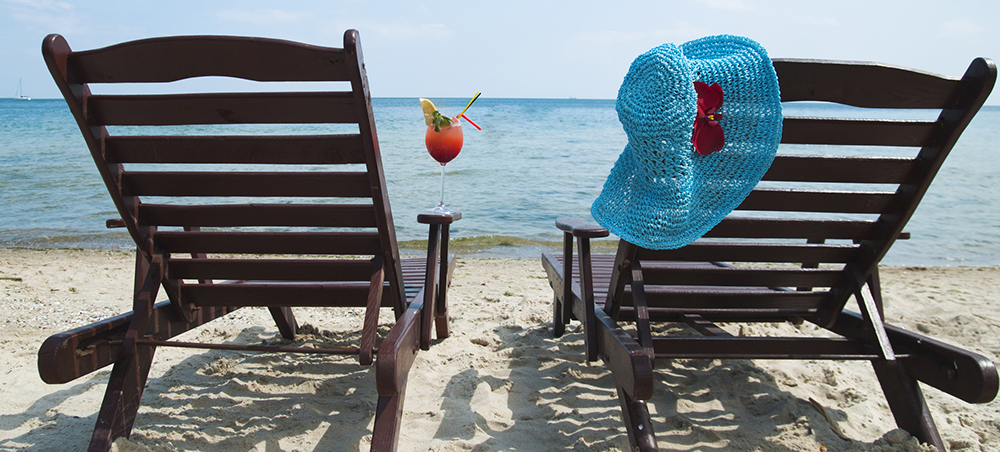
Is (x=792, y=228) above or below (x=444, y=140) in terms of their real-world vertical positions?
below

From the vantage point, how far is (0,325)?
3.47 meters

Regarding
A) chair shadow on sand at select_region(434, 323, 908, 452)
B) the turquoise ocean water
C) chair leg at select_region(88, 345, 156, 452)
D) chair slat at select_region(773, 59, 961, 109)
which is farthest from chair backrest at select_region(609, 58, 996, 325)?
the turquoise ocean water

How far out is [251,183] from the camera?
2055 millimetres

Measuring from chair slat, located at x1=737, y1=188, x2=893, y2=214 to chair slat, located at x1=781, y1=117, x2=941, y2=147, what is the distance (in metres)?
0.20

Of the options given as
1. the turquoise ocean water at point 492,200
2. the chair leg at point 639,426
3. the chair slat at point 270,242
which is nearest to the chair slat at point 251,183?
the chair slat at point 270,242

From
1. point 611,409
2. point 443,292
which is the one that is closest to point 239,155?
point 443,292

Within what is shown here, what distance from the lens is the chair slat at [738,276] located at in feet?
7.48

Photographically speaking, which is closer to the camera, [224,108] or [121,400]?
[224,108]

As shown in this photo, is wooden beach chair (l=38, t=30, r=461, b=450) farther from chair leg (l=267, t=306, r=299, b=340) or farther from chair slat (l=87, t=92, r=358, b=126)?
chair leg (l=267, t=306, r=299, b=340)

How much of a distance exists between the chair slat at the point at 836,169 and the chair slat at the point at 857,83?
0.21 metres

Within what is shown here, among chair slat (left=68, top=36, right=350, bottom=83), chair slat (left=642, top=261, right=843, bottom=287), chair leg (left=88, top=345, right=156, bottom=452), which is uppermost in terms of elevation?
chair slat (left=68, top=36, right=350, bottom=83)

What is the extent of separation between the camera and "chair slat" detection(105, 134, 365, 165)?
1928 millimetres

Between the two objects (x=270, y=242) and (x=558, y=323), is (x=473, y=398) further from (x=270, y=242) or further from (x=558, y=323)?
(x=270, y=242)

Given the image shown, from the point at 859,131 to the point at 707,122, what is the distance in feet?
1.72
